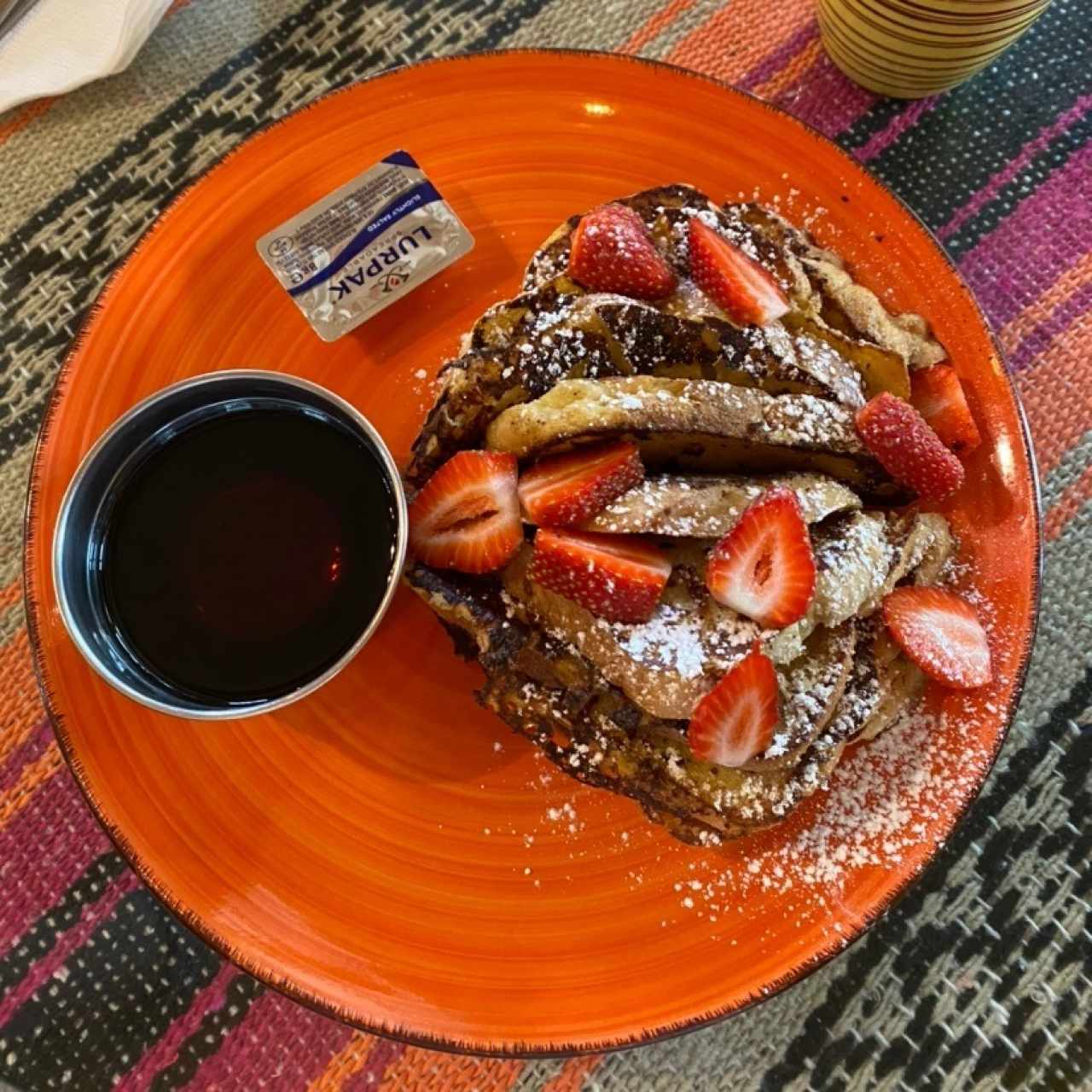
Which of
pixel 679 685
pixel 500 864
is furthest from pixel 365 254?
pixel 500 864

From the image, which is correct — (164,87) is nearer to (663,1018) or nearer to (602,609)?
(602,609)

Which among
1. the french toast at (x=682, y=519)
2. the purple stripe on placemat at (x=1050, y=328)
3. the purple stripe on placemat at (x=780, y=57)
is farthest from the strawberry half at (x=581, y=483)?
the purple stripe on placemat at (x=780, y=57)

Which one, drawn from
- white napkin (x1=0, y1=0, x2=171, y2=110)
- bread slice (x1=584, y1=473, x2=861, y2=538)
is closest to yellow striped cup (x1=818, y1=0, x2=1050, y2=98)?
bread slice (x1=584, y1=473, x2=861, y2=538)

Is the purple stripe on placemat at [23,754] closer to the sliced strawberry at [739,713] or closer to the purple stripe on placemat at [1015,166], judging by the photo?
the sliced strawberry at [739,713]

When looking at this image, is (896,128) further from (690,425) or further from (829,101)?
(690,425)

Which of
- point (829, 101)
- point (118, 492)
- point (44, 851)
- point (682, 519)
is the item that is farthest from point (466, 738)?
point (829, 101)

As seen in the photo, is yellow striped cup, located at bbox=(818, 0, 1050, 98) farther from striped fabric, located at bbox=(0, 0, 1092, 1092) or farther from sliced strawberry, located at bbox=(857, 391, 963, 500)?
sliced strawberry, located at bbox=(857, 391, 963, 500)
